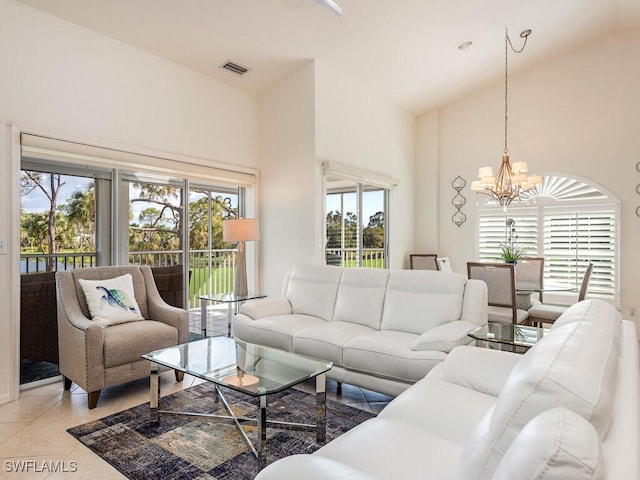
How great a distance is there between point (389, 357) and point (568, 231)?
4.06 m

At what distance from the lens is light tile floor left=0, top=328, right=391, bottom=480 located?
2098 mm

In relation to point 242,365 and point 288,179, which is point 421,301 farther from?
point 288,179

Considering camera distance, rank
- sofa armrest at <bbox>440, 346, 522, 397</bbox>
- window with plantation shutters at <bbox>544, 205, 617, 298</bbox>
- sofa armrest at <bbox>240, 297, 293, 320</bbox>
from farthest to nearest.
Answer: window with plantation shutters at <bbox>544, 205, 617, 298</bbox>, sofa armrest at <bbox>240, 297, 293, 320</bbox>, sofa armrest at <bbox>440, 346, 522, 397</bbox>

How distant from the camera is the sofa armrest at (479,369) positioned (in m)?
1.96

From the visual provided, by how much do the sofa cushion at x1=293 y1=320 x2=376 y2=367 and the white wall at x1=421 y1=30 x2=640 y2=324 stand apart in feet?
11.9

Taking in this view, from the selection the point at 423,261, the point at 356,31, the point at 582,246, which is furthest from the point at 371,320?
the point at 582,246

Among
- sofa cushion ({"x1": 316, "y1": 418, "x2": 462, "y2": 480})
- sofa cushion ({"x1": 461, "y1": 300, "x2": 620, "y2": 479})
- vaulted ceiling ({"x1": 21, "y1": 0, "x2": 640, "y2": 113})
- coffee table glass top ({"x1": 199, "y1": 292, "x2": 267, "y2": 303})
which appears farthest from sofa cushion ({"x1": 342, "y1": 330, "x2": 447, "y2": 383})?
vaulted ceiling ({"x1": 21, "y1": 0, "x2": 640, "y2": 113})

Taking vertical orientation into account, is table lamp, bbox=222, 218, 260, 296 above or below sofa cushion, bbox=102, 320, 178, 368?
above

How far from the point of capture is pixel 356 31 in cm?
406

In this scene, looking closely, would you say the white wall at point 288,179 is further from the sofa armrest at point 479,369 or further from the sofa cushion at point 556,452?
the sofa cushion at point 556,452

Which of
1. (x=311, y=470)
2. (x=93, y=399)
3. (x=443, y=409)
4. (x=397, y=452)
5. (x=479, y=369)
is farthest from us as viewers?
(x=93, y=399)

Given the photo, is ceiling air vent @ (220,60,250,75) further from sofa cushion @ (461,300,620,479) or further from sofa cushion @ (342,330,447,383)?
sofa cushion @ (461,300,620,479)

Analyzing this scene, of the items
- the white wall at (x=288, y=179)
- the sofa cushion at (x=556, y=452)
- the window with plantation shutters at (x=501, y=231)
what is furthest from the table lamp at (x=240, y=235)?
the sofa cushion at (x=556, y=452)

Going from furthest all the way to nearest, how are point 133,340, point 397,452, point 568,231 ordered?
point 568,231, point 133,340, point 397,452
